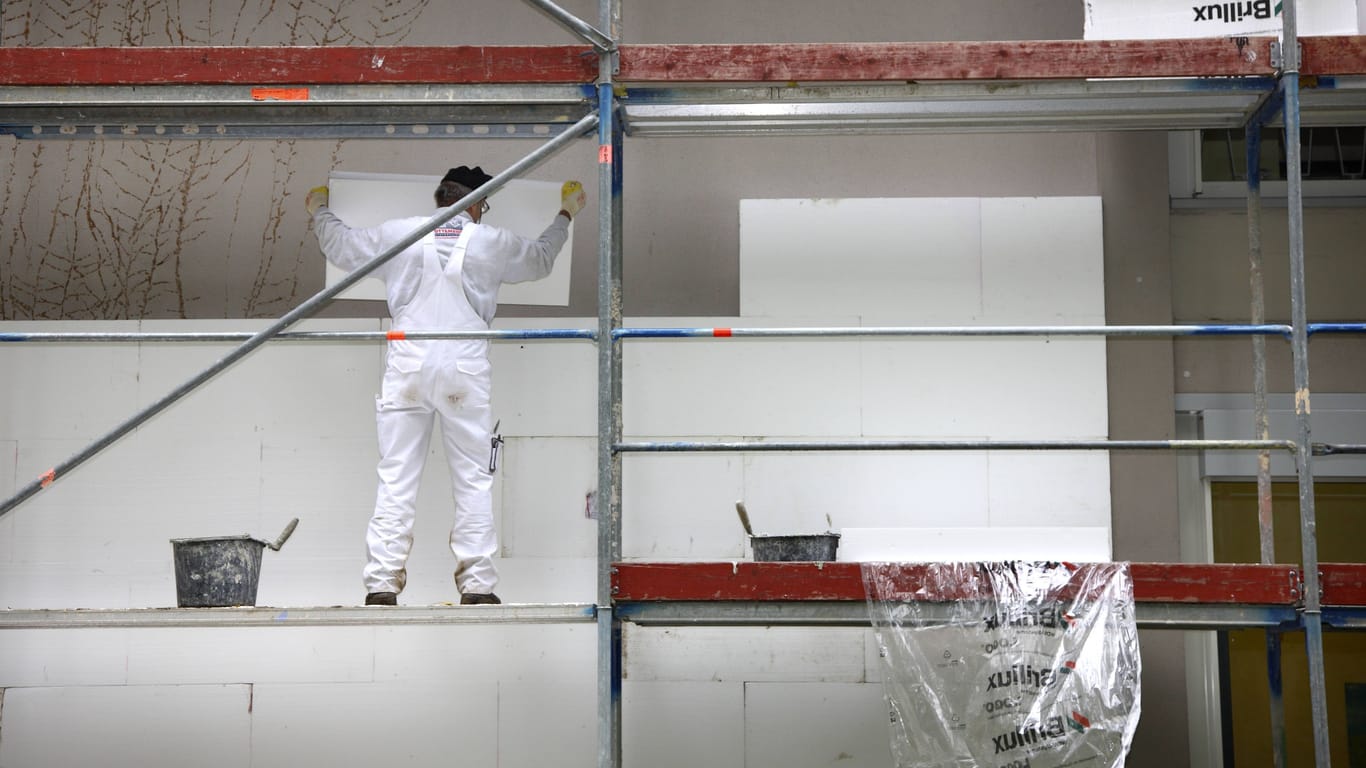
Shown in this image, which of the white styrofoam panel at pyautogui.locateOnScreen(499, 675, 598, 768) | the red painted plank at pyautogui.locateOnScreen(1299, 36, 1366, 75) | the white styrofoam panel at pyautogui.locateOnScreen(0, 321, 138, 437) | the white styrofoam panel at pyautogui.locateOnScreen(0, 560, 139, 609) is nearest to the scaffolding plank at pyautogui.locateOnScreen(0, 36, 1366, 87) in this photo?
the red painted plank at pyautogui.locateOnScreen(1299, 36, 1366, 75)

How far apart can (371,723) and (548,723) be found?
2.55ft

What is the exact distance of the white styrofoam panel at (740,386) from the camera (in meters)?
6.04

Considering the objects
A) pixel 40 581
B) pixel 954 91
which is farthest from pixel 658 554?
pixel 40 581

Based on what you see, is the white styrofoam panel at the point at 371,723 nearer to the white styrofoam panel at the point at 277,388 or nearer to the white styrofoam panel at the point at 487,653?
the white styrofoam panel at the point at 487,653

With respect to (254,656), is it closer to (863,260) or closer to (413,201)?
(413,201)

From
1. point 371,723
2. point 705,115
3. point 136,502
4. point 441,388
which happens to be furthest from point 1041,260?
point 136,502

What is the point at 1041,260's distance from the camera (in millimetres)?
6098

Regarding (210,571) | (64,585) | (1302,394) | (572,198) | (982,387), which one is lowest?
(64,585)

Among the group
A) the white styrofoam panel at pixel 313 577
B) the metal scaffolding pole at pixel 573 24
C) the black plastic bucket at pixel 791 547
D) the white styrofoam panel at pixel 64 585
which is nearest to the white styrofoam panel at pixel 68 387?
the white styrofoam panel at pixel 64 585

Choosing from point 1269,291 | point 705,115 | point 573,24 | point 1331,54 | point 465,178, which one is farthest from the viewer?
point 1269,291

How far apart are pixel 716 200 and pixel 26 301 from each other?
335 centimetres

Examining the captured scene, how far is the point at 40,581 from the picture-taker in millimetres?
6059

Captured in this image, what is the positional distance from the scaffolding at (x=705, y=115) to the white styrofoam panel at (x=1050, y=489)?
929 mm

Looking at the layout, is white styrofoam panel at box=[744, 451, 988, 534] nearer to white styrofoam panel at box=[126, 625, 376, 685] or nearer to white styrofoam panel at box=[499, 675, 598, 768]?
white styrofoam panel at box=[499, 675, 598, 768]
